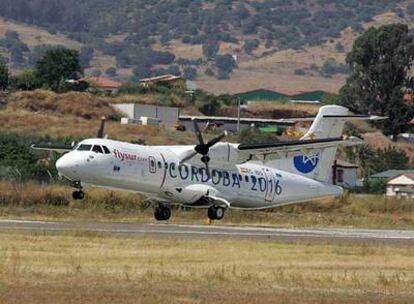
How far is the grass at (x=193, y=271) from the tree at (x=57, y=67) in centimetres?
9543

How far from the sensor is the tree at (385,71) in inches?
5084

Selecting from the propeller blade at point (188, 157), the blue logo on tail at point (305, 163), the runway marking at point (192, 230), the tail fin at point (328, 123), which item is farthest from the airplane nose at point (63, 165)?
the tail fin at point (328, 123)

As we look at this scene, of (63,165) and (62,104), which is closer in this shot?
(63,165)

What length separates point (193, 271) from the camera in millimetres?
28547

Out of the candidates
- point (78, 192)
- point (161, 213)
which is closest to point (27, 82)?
point (161, 213)

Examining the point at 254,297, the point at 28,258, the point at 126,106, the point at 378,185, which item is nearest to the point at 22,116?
the point at 126,106

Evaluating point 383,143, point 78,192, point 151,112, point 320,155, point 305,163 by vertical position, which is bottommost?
point 78,192

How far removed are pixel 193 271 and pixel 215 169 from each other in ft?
80.4

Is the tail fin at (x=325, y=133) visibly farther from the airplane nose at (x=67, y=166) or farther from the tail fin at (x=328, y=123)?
the airplane nose at (x=67, y=166)

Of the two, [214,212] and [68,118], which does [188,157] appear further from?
[68,118]

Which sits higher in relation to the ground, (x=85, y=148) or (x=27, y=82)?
(x=27, y=82)

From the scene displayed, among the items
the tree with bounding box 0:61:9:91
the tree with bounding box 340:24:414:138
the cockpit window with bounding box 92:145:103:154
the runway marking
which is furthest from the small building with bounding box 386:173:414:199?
the tree with bounding box 0:61:9:91

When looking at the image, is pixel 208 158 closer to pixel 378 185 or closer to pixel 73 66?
pixel 378 185

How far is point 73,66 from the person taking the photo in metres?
138
